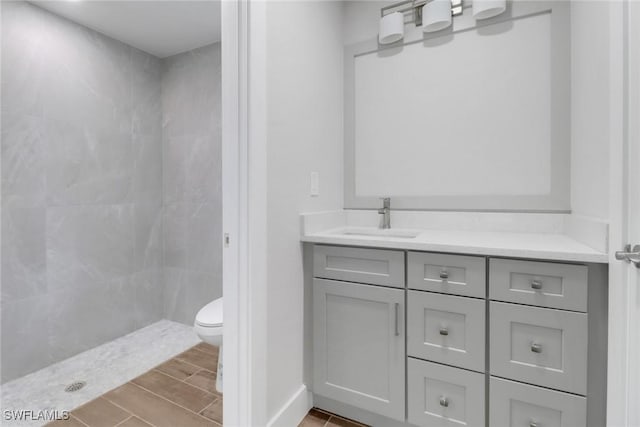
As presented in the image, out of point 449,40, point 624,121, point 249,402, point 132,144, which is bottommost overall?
point 249,402

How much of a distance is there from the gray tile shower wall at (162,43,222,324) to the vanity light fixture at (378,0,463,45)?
138 centimetres

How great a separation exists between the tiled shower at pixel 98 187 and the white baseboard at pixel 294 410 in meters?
1.33

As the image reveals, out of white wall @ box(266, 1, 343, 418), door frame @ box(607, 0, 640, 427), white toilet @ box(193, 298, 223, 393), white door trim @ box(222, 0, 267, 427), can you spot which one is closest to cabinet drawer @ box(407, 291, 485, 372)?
door frame @ box(607, 0, 640, 427)

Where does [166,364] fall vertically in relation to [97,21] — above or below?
below

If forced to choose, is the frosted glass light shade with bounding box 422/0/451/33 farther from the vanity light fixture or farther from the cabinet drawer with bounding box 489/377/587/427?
the cabinet drawer with bounding box 489/377/587/427

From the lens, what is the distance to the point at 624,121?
967mm

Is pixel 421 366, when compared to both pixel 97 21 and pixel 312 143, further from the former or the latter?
pixel 97 21

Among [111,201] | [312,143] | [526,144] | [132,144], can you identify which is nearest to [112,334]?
[111,201]

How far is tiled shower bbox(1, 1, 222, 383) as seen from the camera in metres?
1.92

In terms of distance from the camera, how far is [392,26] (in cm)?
182

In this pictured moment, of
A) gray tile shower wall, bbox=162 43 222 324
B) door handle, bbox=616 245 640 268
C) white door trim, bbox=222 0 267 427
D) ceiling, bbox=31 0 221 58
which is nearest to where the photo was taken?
door handle, bbox=616 245 640 268

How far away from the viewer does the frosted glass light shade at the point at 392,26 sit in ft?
5.93

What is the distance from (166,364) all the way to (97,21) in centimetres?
244

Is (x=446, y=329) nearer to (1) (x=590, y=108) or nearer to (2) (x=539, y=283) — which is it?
(2) (x=539, y=283)
